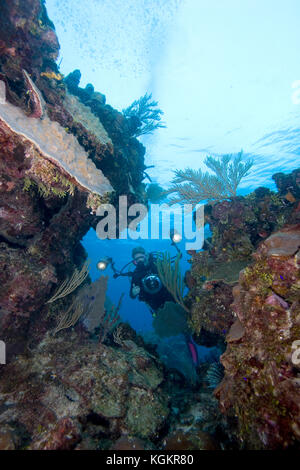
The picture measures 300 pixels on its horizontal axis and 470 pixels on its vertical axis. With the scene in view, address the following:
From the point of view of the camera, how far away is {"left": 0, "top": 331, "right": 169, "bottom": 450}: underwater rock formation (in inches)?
118

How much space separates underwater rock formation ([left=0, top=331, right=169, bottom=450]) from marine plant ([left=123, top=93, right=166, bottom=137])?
7.79 m

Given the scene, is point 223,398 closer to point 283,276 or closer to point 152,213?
point 283,276

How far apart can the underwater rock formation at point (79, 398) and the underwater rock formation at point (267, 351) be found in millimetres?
1582

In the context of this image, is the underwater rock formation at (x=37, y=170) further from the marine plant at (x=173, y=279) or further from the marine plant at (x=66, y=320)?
the marine plant at (x=173, y=279)

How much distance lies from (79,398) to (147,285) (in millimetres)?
5457

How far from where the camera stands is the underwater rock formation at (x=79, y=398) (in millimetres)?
2992

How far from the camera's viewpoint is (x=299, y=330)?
2402 mm

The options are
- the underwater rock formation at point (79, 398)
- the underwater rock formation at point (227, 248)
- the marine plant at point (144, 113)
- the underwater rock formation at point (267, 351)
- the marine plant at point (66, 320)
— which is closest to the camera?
the underwater rock formation at point (267, 351)

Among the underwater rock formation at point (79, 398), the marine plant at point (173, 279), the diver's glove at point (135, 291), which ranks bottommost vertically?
the underwater rock formation at point (79, 398)

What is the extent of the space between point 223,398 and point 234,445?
1.60ft

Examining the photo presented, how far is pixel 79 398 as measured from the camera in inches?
145

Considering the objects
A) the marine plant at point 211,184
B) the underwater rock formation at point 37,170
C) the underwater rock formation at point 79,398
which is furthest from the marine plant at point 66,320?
the marine plant at point 211,184

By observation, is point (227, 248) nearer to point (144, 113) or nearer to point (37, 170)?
point (37, 170)

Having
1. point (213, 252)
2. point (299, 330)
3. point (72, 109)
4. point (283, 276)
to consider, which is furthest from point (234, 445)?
point (72, 109)
